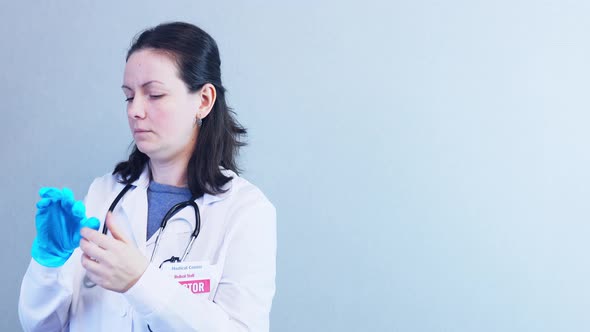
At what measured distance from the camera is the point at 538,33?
1.97m

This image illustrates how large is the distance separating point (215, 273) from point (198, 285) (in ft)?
0.15

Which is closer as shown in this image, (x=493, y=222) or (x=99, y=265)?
(x=99, y=265)

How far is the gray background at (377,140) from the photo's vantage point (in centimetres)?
197

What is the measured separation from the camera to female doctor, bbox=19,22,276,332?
1.38 m

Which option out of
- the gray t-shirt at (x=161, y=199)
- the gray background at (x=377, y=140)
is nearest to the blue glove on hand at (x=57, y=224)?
the gray t-shirt at (x=161, y=199)

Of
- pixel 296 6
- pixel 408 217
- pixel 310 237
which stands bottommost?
pixel 310 237

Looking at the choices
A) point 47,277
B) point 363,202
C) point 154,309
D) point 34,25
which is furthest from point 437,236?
point 34,25

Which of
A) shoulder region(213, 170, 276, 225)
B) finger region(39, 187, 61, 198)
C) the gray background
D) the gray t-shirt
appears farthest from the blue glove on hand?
the gray background

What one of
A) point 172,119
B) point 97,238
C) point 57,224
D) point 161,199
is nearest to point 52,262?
point 57,224

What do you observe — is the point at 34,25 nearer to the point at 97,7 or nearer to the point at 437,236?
the point at 97,7

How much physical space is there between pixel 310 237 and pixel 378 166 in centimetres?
33

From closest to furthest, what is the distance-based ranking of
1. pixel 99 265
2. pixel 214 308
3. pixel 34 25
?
1. pixel 99 265
2. pixel 214 308
3. pixel 34 25

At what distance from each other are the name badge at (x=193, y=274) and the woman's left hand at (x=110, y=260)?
0.60 feet

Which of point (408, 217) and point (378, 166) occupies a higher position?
point (378, 166)
